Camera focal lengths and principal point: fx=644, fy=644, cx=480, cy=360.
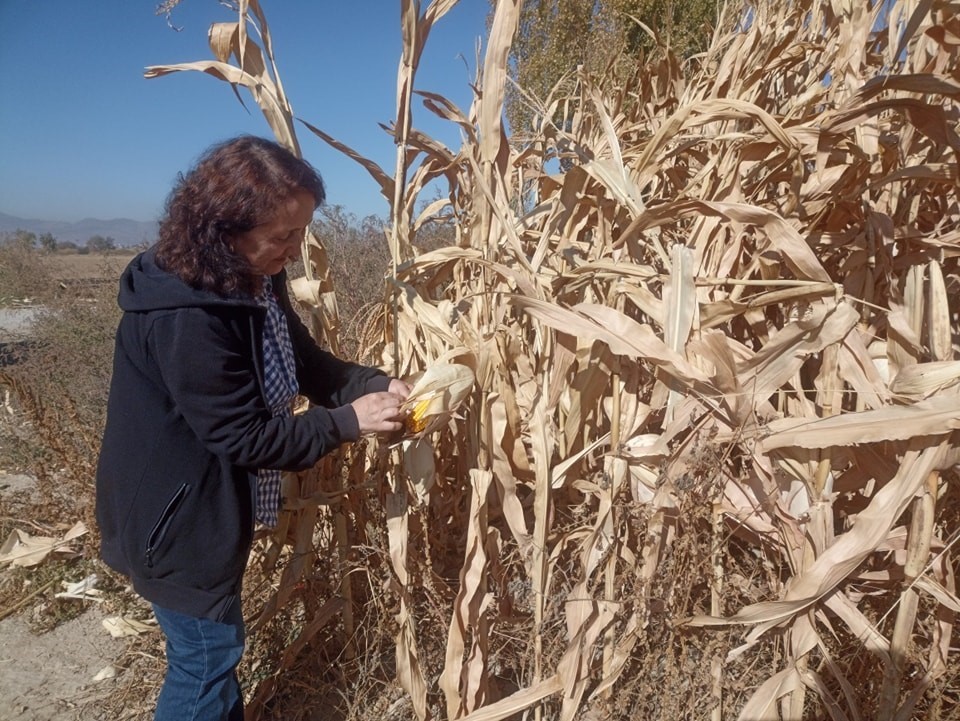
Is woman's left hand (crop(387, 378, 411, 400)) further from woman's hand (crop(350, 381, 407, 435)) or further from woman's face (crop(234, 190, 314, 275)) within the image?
woman's face (crop(234, 190, 314, 275))

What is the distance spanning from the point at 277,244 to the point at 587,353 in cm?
64

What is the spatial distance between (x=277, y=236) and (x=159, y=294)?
0.76 feet

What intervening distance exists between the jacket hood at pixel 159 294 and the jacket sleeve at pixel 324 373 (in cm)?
29

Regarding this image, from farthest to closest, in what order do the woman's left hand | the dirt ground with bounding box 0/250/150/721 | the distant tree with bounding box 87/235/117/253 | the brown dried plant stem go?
the distant tree with bounding box 87/235/117/253
the dirt ground with bounding box 0/250/150/721
the woman's left hand
the brown dried plant stem

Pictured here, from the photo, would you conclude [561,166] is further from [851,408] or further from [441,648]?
[441,648]

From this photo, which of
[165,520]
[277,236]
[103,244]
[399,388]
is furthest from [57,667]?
[103,244]

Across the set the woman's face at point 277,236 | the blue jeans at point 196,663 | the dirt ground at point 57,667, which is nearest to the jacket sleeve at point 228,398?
the woman's face at point 277,236

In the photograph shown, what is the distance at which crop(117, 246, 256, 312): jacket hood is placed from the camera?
3.59 ft

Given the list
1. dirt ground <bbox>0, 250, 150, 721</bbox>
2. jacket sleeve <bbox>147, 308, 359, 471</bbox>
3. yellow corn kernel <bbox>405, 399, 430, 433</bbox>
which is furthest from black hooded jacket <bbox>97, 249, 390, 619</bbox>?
dirt ground <bbox>0, 250, 150, 721</bbox>

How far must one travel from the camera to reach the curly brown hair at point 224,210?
114 cm

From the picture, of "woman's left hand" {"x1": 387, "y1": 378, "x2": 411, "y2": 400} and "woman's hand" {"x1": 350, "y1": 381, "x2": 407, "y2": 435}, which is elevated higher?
"woman's left hand" {"x1": 387, "y1": 378, "x2": 411, "y2": 400}

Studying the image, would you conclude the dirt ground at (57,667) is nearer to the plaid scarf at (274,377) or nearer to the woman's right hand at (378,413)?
the plaid scarf at (274,377)

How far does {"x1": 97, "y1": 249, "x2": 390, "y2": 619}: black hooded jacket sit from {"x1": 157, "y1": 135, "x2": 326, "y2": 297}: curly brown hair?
1.5 inches

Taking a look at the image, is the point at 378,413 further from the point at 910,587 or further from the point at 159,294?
the point at 910,587
